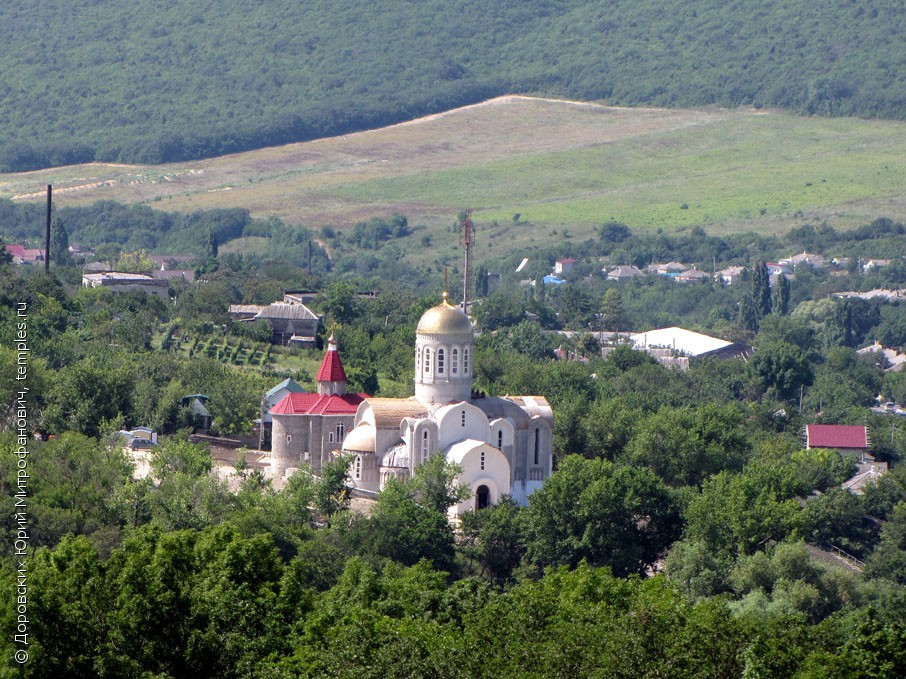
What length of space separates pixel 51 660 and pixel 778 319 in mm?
94091

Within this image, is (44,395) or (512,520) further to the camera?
(44,395)

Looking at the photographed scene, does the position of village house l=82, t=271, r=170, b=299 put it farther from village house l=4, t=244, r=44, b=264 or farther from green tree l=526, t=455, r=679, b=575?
green tree l=526, t=455, r=679, b=575

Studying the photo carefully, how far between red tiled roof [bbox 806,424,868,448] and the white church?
Answer: 2087cm

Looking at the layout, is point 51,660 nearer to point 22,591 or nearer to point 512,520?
point 22,591

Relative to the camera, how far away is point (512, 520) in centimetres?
6006

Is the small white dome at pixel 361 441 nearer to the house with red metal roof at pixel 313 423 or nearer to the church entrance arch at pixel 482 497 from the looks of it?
the house with red metal roof at pixel 313 423

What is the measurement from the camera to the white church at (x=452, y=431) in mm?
61375

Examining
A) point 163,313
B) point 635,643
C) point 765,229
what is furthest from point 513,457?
point 765,229

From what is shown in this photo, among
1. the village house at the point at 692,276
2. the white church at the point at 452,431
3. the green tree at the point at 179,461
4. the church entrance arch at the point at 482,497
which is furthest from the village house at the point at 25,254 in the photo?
the church entrance arch at the point at 482,497

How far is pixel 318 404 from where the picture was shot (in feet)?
214

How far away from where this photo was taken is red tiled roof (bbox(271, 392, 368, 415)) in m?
64.9

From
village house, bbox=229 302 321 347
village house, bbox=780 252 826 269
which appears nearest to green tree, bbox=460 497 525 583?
village house, bbox=229 302 321 347

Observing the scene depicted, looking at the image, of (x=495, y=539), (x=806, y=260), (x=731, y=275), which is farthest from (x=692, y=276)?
(x=495, y=539)

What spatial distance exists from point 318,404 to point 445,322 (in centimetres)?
525
